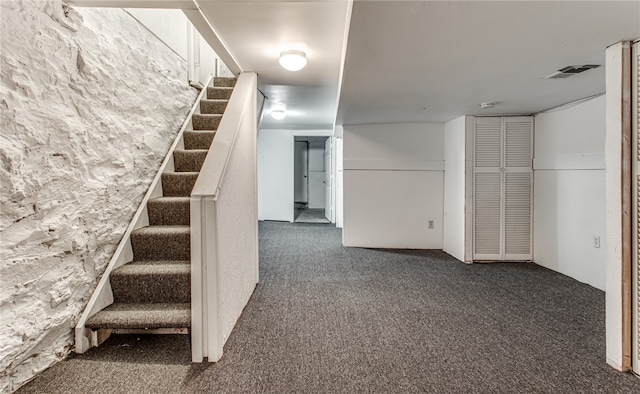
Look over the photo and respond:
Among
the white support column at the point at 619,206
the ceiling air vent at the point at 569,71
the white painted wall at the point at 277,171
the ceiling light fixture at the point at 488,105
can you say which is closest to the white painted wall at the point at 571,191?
the ceiling light fixture at the point at 488,105

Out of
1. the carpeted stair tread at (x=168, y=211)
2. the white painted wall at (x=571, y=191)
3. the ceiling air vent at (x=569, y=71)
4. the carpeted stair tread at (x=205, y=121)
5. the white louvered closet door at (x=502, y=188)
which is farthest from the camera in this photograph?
the white louvered closet door at (x=502, y=188)

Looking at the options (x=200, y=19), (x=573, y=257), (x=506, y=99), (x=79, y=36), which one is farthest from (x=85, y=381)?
(x=573, y=257)

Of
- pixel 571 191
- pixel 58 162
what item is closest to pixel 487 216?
pixel 571 191

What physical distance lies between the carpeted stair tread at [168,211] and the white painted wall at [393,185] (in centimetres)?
269

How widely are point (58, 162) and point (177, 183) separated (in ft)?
3.54

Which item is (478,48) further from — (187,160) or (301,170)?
(301,170)

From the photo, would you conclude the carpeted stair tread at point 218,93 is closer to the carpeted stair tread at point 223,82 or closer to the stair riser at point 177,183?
the carpeted stair tread at point 223,82

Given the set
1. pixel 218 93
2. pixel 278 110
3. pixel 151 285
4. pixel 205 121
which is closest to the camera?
pixel 151 285

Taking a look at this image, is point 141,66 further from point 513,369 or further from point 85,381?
point 513,369

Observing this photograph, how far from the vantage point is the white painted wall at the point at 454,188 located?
4.07 m

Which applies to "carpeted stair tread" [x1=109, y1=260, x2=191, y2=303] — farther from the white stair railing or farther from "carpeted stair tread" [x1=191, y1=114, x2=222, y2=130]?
"carpeted stair tread" [x1=191, y1=114, x2=222, y2=130]

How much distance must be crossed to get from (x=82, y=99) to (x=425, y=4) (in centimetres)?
188

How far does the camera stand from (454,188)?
4.33 meters

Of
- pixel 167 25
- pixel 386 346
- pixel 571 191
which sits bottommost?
pixel 386 346
